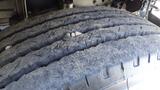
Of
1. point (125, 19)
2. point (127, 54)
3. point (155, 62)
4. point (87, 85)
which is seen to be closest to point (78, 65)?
point (87, 85)

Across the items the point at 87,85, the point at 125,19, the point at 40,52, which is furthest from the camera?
the point at 125,19

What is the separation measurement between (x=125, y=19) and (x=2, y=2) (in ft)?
2.58

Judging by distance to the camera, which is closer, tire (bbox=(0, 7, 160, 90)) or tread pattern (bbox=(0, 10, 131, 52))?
tire (bbox=(0, 7, 160, 90))

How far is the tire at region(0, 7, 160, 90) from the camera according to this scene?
792 millimetres

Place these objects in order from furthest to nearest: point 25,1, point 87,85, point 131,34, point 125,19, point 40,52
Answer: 1. point 25,1
2. point 125,19
3. point 131,34
4. point 40,52
5. point 87,85

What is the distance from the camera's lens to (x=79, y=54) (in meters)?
0.86

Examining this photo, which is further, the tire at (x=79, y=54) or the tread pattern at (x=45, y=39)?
the tread pattern at (x=45, y=39)

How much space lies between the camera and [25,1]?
1544 mm

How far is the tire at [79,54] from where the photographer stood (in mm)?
792

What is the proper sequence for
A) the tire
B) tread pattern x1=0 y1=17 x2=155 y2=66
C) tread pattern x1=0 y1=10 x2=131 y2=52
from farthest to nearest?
tread pattern x1=0 y1=10 x2=131 y2=52
tread pattern x1=0 y1=17 x2=155 y2=66
the tire

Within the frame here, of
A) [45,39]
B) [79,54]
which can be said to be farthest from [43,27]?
[79,54]

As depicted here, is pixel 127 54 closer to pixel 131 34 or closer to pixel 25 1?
pixel 131 34

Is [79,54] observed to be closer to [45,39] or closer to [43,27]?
[45,39]

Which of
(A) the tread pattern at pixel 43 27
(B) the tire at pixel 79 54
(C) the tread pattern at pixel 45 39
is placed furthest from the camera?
(A) the tread pattern at pixel 43 27
